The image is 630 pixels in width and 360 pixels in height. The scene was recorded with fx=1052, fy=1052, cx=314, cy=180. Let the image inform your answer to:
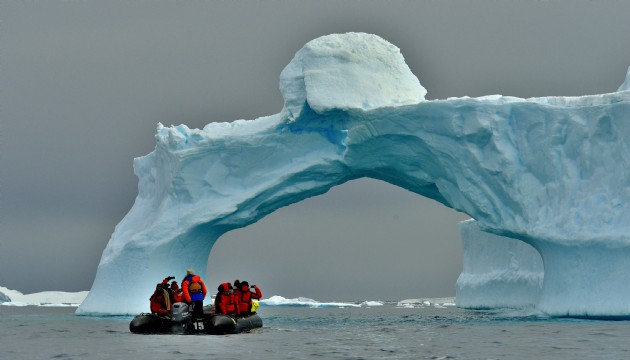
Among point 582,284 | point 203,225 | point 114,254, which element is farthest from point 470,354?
point 114,254

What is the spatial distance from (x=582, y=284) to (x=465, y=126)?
15.8 feet

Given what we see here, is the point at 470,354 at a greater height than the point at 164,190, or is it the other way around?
the point at 164,190

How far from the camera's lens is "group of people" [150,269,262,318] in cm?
2128

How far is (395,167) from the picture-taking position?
1113 inches

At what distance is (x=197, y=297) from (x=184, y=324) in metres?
0.65

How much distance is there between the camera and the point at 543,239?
2552cm

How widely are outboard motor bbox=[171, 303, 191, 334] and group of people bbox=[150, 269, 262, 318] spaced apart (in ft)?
0.57

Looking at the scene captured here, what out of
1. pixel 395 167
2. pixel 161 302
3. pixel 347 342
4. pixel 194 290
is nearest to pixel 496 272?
pixel 395 167

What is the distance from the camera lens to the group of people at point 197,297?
2128cm

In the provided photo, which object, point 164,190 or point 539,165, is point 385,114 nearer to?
point 539,165

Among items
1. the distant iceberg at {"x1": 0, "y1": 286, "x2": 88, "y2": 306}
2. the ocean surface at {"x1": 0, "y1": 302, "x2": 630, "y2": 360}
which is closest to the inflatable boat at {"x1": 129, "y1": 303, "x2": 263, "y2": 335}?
the ocean surface at {"x1": 0, "y1": 302, "x2": 630, "y2": 360}

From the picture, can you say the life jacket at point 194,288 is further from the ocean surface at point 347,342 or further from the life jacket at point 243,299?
the life jacket at point 243,299

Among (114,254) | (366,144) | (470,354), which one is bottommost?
(470,354)

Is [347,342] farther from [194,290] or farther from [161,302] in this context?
[161,302]
